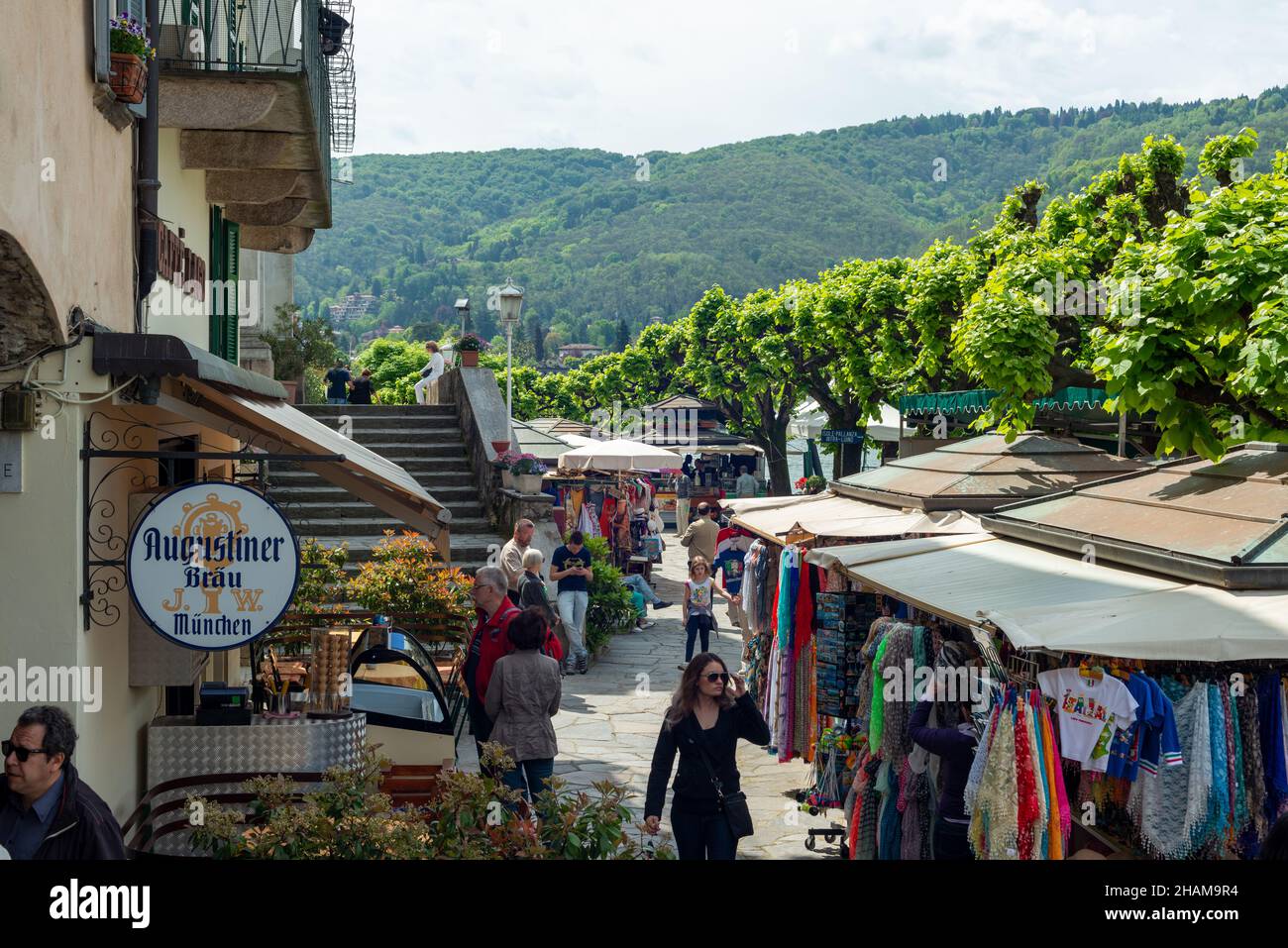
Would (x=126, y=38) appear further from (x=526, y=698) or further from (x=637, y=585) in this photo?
(x=637, y=585)

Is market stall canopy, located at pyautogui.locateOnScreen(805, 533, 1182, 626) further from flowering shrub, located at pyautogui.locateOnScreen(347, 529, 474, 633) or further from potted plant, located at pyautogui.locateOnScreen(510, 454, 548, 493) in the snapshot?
potted plant, located at pyautogui.locateOnScreen(510, 454, 548, 493)

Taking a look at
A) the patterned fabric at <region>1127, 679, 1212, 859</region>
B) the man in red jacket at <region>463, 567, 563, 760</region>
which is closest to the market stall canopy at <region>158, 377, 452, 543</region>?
the man in red jacket at <region>463, 567, 563, 760</region>

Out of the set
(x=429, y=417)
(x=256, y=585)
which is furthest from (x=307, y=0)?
(x=429, y=417)

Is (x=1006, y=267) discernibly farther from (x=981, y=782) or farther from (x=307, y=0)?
(x=981, y=782)

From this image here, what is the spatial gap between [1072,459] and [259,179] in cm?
738

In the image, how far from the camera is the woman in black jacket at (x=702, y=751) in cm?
668

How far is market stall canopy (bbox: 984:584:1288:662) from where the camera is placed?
5.06m

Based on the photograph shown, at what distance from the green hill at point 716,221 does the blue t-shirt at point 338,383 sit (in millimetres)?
118428

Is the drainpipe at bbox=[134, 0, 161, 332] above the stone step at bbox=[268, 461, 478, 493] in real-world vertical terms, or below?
above

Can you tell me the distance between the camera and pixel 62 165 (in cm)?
599

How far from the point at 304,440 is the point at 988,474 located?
19.6ft

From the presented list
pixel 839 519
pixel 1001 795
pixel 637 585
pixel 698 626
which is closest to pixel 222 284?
pixel 839 519

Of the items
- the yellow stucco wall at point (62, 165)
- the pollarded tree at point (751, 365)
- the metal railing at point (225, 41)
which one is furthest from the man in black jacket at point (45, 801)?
the pollarded tree at point (751, 365)

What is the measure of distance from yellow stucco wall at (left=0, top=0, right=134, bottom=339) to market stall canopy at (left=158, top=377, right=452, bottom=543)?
1.93ft
